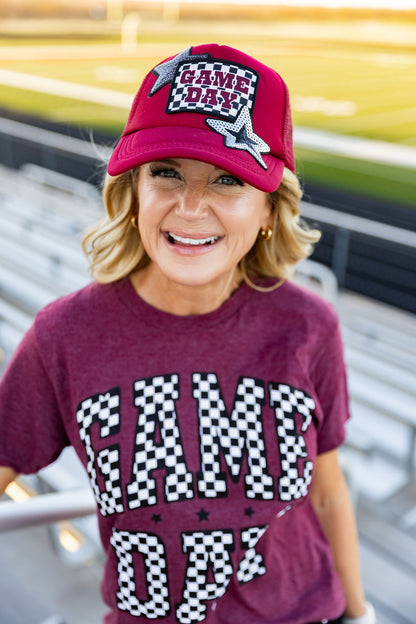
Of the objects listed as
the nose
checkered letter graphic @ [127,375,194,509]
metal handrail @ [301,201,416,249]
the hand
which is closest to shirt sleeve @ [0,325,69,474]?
checkered letter graphic @ [127,375,194,509]

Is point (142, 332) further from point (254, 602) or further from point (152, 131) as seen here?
point (254, 602)

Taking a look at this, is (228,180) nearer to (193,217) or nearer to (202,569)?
(193,217)

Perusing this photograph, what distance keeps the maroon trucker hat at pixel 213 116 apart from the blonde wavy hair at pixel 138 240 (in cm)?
7

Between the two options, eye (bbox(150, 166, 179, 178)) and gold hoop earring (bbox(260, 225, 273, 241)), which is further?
gold hoop earring (bbox(260, 225, 273, 241))

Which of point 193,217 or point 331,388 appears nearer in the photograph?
point 193,217

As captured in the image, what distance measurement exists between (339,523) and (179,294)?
16.3 inches

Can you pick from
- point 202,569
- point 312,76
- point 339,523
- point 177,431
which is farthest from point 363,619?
point 312,76

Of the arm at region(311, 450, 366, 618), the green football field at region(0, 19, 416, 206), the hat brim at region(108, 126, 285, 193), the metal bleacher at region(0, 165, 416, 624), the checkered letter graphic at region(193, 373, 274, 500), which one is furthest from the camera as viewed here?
the green football field at region(0, 19, 416, 206)

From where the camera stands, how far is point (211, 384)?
80 cm

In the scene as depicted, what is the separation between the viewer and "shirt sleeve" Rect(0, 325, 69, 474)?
0.79 m

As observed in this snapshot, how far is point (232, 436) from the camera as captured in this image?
80 centimetres

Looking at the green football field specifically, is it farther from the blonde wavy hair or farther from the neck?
the neck

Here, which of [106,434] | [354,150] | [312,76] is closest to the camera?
[106,434]

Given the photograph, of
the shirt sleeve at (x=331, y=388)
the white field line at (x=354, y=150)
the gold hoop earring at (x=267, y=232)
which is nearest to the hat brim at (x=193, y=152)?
the gold hoop earring at (x=267, y=232)
